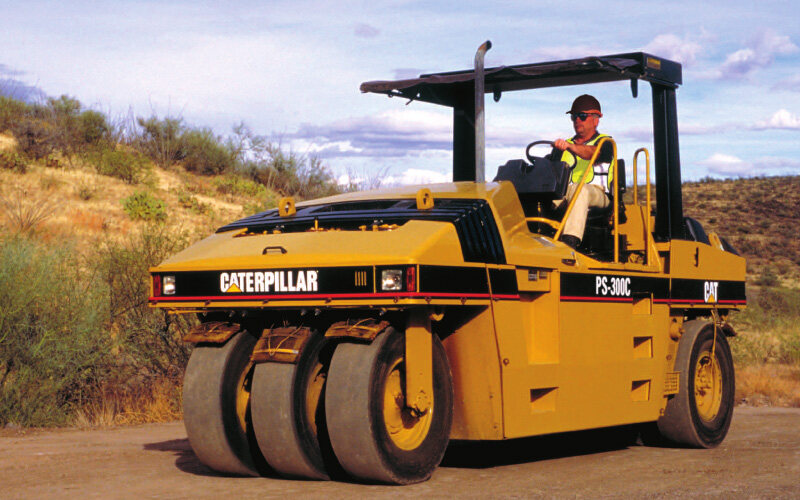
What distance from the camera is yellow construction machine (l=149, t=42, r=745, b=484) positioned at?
711cm

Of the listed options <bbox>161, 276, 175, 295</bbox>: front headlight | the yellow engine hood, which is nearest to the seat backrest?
the yellow engine hood

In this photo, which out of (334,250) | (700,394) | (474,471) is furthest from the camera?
(700,394)

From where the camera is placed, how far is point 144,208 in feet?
83.1

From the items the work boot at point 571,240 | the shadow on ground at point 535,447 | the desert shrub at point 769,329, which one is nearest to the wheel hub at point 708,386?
the shadow on ground at point 535,447

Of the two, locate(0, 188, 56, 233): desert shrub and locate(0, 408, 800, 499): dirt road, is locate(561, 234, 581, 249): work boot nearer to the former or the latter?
locate(0, 408, 800, 499): dirt road

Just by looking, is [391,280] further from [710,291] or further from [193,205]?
[193,205]

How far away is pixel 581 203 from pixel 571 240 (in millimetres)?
403

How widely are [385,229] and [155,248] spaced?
27.9ft

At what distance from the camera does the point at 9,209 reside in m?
22.7

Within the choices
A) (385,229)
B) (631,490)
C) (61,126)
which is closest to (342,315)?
(385,229)

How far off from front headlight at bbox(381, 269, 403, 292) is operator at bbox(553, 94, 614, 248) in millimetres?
2664

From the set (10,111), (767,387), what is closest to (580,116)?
(767,387)

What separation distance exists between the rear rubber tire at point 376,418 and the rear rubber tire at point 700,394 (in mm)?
3829

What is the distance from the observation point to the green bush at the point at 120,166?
27969 mm
